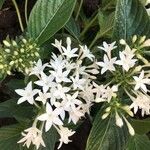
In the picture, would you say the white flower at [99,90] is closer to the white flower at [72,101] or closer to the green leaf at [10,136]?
the white flower at [72,101]

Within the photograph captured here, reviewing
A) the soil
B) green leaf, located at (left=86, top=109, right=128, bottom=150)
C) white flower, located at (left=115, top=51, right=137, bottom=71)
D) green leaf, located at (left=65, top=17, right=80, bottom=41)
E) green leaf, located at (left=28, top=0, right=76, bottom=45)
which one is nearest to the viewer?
white flower, located at (left=115, top=51, right=137, bottom=71)

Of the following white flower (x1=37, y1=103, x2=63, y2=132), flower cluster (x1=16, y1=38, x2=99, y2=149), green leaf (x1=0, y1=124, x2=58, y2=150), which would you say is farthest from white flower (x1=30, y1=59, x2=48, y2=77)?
green leaf (x1=0, y1=124, x2=58, y2=150)


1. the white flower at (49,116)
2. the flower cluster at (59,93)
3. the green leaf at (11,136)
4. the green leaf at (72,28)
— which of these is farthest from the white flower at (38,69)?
the green leaf at (72,28)

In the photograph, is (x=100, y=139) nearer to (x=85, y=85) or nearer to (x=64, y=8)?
(x=85, y=85)

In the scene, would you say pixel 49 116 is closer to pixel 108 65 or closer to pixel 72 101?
pixel 72 101

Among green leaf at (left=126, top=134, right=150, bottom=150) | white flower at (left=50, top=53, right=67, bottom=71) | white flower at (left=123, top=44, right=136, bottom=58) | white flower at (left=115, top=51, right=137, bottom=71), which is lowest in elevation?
green leaf at (left=126, top=134, right=150, bottom=150)

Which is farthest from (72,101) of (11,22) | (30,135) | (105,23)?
(11,22)

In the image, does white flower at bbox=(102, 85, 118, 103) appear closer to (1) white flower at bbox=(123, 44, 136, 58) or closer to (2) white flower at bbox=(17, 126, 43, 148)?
(1) white flower at bbox=(123, 44, 136, 58)
